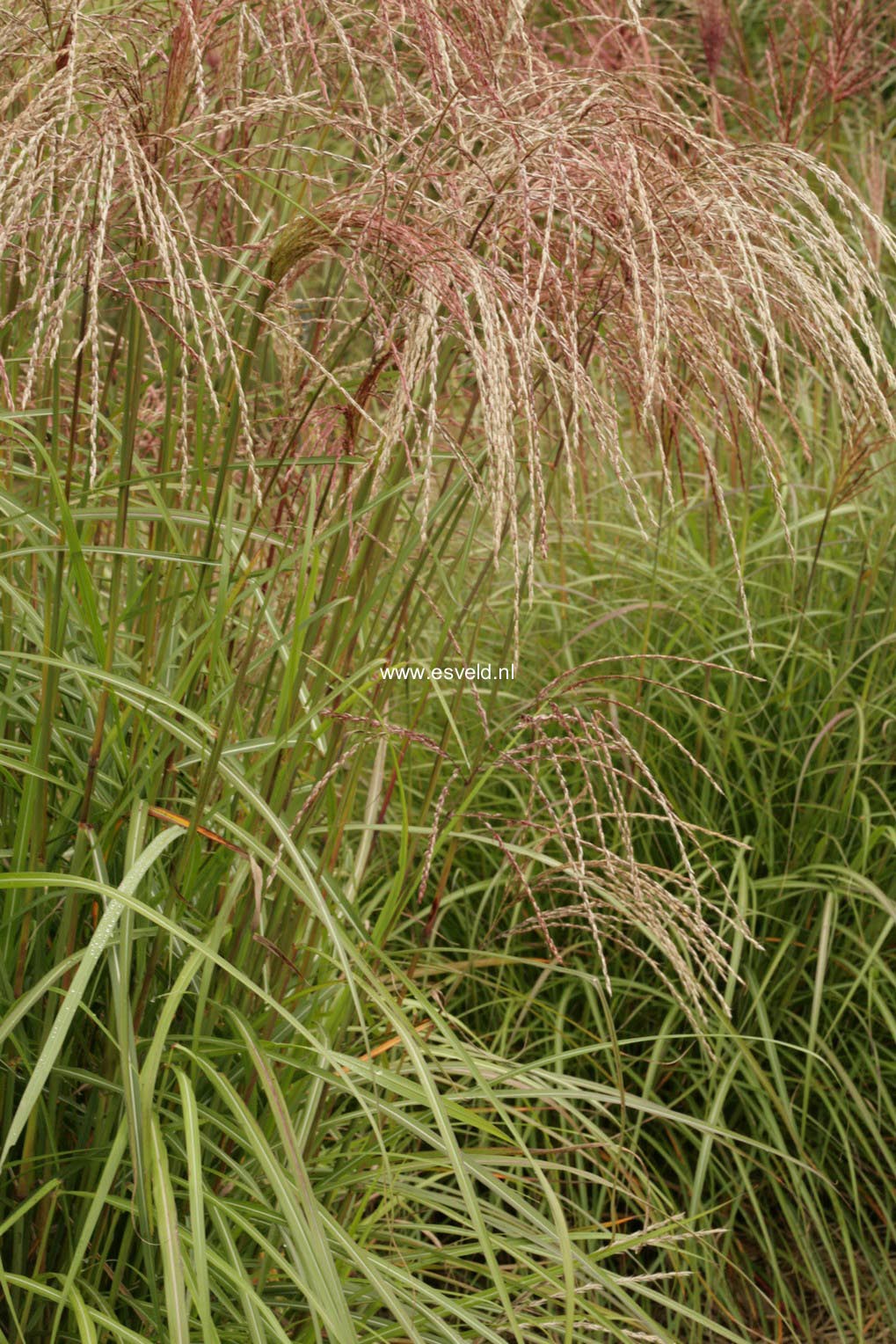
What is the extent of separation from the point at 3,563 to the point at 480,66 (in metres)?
0.82

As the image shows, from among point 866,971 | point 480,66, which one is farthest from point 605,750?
point 866,971

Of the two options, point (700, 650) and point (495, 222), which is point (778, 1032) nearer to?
point (700, 650)

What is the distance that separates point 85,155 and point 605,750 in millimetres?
769

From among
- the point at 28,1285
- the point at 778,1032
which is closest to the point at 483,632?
the point at 778,1032

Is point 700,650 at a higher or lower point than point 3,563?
lower

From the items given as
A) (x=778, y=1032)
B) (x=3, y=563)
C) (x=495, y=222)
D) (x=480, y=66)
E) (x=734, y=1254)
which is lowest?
(x=734, y=1254)

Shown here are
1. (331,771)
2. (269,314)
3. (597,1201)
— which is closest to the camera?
(331,771)

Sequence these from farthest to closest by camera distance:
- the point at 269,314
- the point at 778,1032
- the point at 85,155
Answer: the point at 778,1032, the point at 269,314, the point at 85,155

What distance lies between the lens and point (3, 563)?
176 centimetres

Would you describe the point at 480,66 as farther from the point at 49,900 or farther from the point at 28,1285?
the point at 28,1285

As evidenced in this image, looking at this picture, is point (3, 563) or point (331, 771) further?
point (3, 563)

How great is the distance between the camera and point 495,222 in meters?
1.49

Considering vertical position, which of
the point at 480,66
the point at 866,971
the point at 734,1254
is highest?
the point at 480,66

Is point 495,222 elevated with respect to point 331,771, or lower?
elevated
